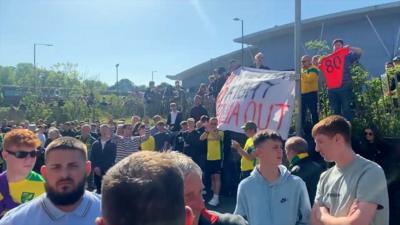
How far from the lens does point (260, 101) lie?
7.57 metres

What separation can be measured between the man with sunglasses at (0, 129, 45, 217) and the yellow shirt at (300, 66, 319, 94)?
19.3 ft

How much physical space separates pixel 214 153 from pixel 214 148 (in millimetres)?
118

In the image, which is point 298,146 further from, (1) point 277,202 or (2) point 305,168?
(1) point 277,202

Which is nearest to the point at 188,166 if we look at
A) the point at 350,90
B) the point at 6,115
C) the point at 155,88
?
the point at 350,90

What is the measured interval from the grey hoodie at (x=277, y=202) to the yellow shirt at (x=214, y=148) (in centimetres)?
599

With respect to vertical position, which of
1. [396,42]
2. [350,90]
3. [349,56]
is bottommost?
[350,90]

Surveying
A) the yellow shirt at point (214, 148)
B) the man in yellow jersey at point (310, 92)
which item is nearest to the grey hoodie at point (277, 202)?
the man in yellow jersey at point (310, 92)

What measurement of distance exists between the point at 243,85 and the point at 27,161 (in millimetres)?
4909

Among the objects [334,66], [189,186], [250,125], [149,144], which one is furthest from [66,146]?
[149,144]

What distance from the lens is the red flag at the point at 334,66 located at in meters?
7.46

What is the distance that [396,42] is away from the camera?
19453 millimetres

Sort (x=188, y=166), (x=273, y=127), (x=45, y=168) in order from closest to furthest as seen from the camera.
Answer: (x=188, y=166), (x=45, y=168), (x=273, y=127)

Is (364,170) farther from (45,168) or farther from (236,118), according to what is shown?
(236,118)

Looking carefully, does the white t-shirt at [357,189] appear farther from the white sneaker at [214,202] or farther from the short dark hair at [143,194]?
the white sneaker at [214,202]
